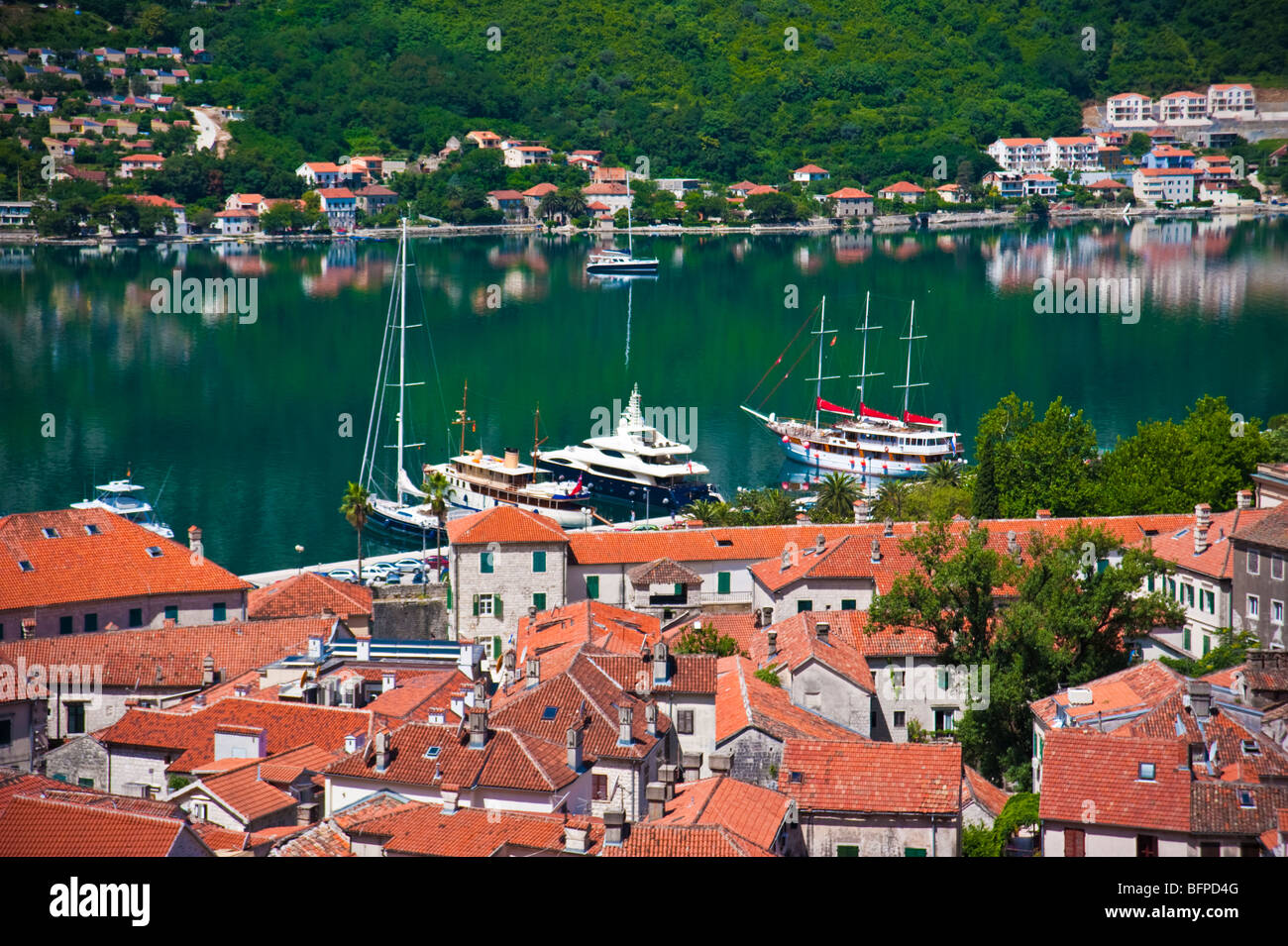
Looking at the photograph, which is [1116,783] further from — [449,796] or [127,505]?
[127,505]

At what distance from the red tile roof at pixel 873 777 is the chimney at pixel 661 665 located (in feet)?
14.5

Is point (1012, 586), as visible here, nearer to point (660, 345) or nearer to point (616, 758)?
point (616, 758)

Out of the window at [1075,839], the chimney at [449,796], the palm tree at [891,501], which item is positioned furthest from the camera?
the palm tree at [891,501]

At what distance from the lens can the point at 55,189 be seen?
17888cm

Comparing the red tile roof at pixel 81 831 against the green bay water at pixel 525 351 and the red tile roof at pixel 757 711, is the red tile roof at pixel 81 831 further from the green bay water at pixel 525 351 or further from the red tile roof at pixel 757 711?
the green bay water at pixel 525 351

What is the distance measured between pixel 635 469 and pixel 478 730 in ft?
150

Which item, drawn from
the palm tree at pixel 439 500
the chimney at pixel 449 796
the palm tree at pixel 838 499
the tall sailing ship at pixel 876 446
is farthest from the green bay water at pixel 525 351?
the chimney at pixel 449 796

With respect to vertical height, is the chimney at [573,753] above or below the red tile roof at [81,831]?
below

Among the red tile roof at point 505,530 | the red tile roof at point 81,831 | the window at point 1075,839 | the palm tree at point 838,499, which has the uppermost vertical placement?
the red tile roof at point 81,831

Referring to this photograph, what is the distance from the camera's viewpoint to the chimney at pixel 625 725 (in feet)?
77.4

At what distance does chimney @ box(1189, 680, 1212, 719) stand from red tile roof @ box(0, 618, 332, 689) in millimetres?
17240

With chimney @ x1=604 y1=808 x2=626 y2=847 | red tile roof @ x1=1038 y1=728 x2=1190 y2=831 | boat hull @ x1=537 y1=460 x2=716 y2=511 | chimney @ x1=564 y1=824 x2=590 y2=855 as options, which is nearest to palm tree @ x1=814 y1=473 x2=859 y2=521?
boat hull @ x1=537 y1=460 x2=716 y2=511
